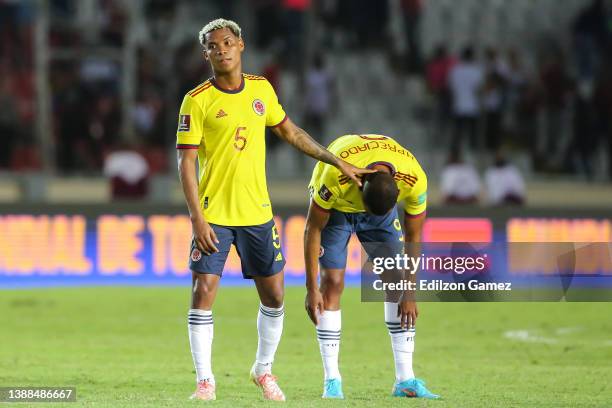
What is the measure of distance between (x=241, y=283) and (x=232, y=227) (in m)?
8.00

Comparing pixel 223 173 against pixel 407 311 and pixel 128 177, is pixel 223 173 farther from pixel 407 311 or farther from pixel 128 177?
pixel 128 177

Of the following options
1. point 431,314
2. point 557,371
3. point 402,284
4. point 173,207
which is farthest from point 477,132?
point 402,284

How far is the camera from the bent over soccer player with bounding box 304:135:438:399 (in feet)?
27.1

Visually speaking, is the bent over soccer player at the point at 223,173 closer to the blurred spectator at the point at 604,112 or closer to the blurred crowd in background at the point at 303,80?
the blurred crowd in background at the point at 303,80

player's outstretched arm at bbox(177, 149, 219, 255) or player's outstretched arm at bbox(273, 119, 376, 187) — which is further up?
player's outstretched arm at bbox(273, 119, 376, 187)

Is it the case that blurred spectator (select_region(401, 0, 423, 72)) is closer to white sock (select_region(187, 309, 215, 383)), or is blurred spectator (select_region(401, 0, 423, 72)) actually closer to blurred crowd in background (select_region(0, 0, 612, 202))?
blurred crowd in background (select_region(0, 0, 612, 202))

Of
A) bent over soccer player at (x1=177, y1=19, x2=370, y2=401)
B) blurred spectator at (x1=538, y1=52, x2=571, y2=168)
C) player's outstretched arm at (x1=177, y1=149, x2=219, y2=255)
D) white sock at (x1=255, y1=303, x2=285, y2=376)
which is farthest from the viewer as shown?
blurred spectator at (x1=538, y1=52, x2=571, y2=168)

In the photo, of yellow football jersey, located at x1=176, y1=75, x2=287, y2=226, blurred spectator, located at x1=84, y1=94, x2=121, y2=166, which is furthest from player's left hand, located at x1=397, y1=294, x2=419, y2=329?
blurred spectator, located at x1=84, y1=94, x2=121, y2=166

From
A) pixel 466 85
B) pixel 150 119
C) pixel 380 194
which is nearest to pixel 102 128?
pixel 150 119

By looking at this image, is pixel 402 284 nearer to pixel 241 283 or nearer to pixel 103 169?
pixel 241 283

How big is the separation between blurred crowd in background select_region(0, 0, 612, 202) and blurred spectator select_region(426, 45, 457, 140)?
0.03m

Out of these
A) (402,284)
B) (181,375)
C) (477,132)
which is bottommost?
(181,375)

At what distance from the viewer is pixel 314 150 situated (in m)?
8.15

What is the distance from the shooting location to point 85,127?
2248cm
